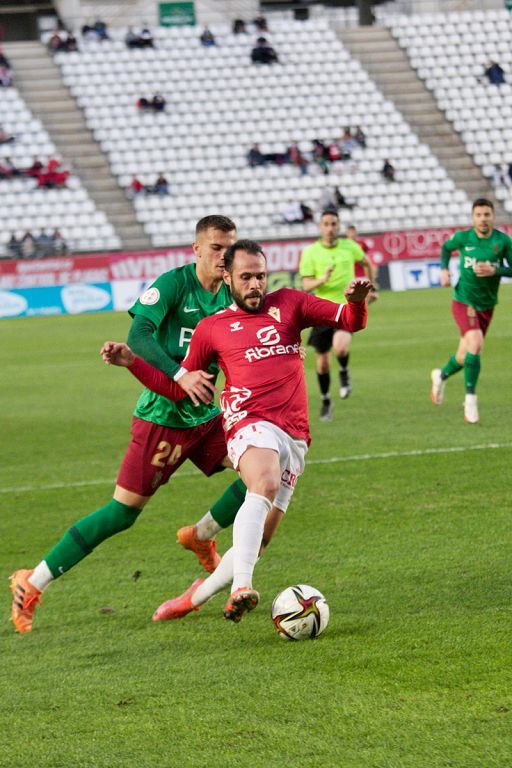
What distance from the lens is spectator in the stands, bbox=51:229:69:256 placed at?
3083 cm

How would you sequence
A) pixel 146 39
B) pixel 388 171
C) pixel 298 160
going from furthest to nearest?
pixel 146 39, pixel 388 171, pixel 298 160

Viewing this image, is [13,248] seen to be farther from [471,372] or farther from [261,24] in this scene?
[471,372]

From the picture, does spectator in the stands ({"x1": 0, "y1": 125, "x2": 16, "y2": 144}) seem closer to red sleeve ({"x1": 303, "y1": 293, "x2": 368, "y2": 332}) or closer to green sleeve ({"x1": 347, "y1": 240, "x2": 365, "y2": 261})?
green sleeve ({"x1": 347, "y1": 240, "x2": 365, "y2": 261})

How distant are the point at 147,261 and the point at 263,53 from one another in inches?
526

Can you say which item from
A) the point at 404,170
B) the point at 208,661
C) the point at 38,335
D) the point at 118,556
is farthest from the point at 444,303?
the point at 208,661

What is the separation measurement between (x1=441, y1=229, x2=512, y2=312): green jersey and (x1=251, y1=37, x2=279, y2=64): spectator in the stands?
2993 cm

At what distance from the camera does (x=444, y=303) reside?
1067 inches

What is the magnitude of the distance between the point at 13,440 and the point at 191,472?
2890mm

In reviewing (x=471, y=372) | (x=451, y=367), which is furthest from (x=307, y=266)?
(x=471, y=372)

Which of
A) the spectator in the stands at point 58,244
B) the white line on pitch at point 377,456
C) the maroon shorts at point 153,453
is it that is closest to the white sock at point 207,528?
the maroon shorts at point 153,453

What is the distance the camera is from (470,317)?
1244 cm

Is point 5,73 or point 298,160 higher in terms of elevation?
point 5,73

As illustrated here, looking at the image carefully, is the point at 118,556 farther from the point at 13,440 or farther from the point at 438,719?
the point at 13,440

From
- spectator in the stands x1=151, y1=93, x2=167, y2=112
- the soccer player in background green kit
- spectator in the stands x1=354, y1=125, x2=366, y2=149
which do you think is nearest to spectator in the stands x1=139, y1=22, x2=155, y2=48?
spectator in the stands x1=151, y1=93, x2=167, y2=112
